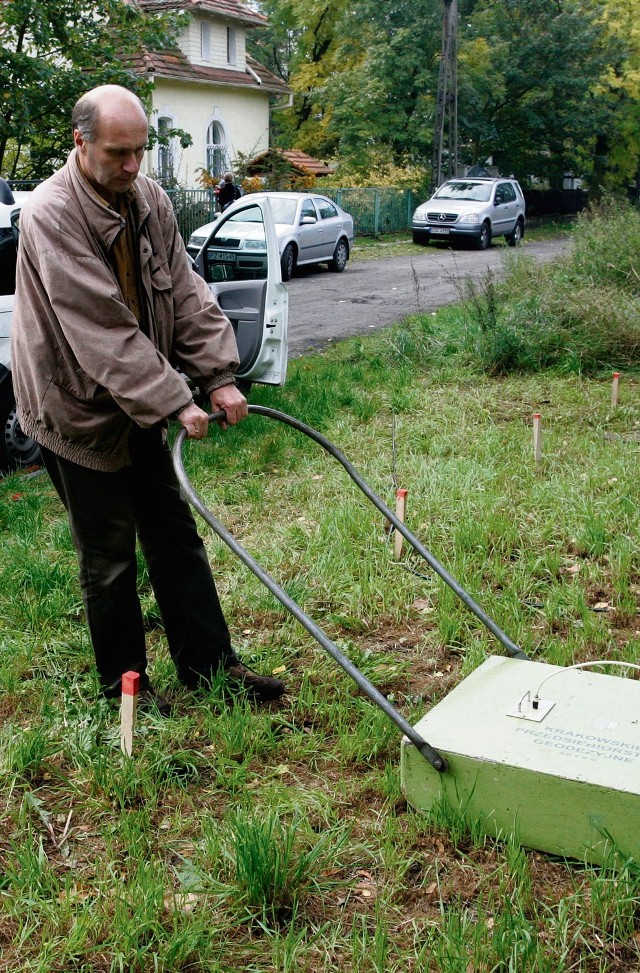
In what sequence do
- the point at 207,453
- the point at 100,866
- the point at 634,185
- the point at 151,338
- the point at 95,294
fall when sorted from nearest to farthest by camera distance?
the point at 100,866
the point at 95,294
the point at 151,338
the point at 207,453
the point at 634,185

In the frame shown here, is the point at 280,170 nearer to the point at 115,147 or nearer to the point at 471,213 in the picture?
the point at 471,213

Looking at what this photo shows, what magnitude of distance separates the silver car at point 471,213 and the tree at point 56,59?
13.6m

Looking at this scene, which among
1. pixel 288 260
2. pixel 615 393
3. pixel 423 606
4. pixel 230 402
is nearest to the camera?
pixel 230 402

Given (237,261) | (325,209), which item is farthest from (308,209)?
(237,261)

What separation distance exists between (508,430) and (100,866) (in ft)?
17.1

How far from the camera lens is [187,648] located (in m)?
4.03

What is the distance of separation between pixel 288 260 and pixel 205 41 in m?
17.5

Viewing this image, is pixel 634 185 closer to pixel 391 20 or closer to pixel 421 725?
pixel 391 20

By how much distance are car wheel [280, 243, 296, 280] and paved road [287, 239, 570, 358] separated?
22cm

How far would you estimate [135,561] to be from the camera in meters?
3.82

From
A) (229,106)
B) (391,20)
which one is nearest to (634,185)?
(391,20)

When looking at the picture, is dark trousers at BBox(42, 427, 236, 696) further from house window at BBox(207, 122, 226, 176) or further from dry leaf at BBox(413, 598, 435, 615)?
house window at BBox(207, 122, 226, 176)

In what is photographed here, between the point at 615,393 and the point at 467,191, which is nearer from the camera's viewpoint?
the point at 615,393

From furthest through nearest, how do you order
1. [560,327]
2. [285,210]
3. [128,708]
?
[285,210] → [560,327] → [128,708]
